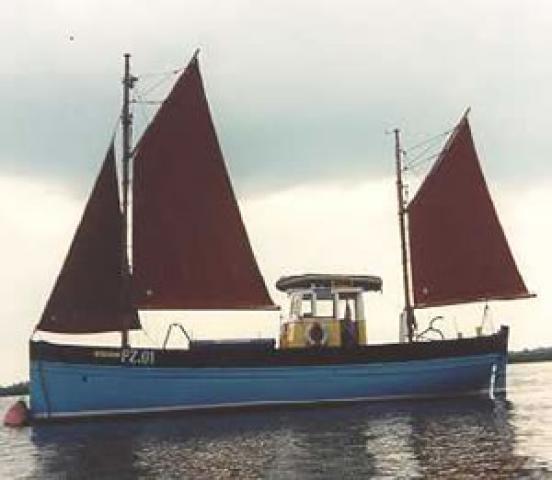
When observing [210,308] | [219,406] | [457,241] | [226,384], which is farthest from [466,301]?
[219,406]

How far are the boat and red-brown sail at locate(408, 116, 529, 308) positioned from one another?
1.57ft

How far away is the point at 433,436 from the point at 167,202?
15547mm

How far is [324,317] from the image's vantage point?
137ft

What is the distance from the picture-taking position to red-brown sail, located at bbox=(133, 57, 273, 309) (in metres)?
39.5

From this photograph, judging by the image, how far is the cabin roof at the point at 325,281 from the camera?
1646 inches

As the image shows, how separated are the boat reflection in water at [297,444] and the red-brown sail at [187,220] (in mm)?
4915

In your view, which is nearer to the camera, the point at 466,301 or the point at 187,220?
the point at 187,220

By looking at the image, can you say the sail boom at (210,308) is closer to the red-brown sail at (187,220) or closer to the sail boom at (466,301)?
the red-brown sail at (187,220)

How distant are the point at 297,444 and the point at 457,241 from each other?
18.7 metres

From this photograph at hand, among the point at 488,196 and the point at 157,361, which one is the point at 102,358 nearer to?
the point at 157,361

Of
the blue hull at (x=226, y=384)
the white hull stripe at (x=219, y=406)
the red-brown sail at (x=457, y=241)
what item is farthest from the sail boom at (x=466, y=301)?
the white hull stripe at (x=219, y=406)

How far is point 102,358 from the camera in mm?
37062

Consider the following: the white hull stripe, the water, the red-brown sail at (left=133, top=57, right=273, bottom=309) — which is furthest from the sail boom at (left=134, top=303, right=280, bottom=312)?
the water

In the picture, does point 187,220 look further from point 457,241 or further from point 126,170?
point 457,241
